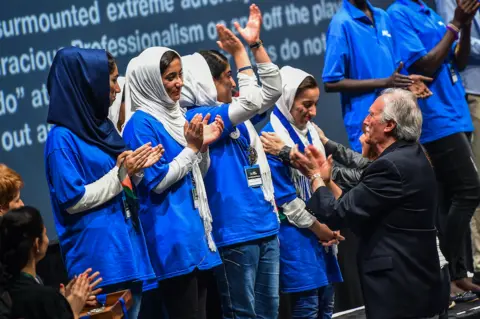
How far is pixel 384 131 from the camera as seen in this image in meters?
3.84

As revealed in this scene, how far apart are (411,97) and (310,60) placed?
8.28ft

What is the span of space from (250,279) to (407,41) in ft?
6.78

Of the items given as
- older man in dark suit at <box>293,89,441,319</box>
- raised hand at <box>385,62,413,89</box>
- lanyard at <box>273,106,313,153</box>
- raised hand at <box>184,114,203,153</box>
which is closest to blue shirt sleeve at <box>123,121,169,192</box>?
raised hand at <box>184,114,203,153</box>

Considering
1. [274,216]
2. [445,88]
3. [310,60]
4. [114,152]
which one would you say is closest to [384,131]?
[274,216]

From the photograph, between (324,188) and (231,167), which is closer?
(324,188)

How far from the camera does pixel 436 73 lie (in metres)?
5.48

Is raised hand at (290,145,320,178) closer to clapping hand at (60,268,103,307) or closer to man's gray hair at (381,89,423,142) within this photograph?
man's gray hair at (381,89,423,142)

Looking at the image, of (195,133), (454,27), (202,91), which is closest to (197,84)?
(202,91)

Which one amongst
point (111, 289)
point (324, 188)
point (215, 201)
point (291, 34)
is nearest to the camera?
point (111, 289)

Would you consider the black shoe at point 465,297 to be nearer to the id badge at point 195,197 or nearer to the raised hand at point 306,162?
the raised hand at point 306,162

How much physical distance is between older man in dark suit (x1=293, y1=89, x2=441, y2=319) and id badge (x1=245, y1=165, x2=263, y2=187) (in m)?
0.44

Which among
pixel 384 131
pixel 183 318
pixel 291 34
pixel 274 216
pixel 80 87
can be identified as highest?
pixel 291 34

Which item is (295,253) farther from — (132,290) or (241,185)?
(132,290)

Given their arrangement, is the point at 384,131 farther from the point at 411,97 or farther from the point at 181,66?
the point at 181,66
